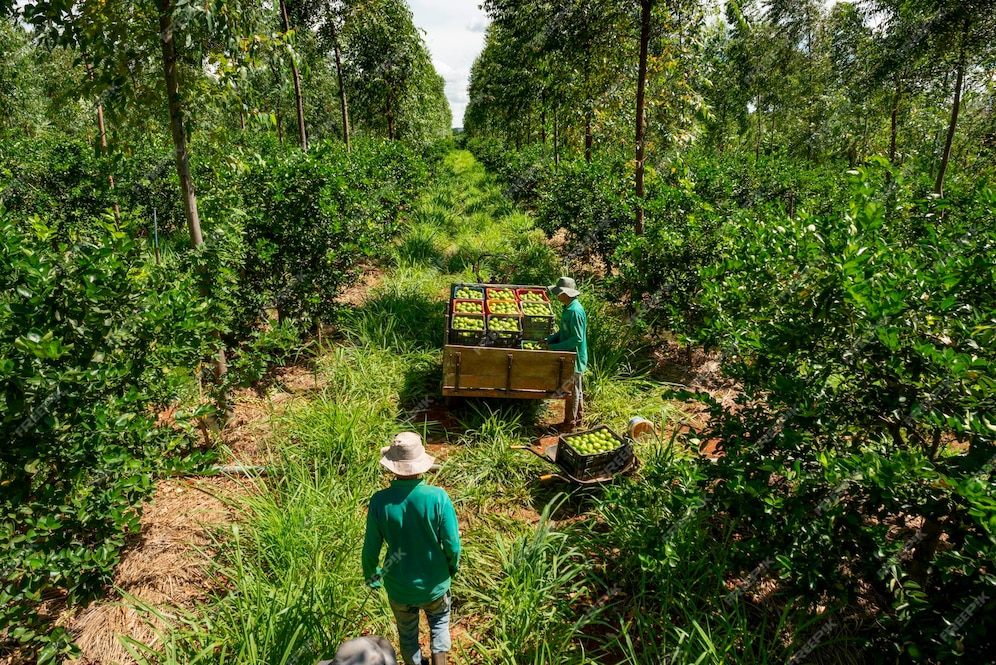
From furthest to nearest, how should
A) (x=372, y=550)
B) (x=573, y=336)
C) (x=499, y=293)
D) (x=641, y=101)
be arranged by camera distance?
(x=641, y=101) → (x=499, y=293) → (x=573, y=336) → (x=372, y=550)

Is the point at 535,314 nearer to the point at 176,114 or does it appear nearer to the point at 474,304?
the point at 474,304

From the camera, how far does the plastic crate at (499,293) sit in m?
8.11

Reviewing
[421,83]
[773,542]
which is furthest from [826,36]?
[773,542]

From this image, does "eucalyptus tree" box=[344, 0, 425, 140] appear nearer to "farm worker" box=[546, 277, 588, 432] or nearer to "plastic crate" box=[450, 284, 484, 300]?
"plastic crate" box=[450, 284, 484, 300]

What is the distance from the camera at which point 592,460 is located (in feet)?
16.7

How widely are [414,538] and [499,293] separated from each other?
18.0 ft

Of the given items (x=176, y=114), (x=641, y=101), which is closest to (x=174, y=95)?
(x=176, y=114)

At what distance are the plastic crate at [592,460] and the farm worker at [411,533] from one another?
6.89 feet

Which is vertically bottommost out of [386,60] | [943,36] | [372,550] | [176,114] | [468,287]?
[372,550]

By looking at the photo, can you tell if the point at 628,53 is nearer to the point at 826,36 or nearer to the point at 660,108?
the point at 660,108

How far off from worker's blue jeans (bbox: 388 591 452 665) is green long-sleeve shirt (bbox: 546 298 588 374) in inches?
134

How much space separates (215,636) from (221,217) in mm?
4405

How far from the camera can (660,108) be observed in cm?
895

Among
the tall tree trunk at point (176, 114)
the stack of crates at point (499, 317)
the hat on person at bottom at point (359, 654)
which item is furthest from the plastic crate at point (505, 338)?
the hat on person at bottom at point (359, 654)
